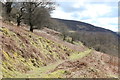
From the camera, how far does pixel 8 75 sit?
1357 centimetres

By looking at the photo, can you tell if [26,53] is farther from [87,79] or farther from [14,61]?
[87,79]

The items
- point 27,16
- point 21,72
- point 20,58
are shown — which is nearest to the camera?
point 21,72

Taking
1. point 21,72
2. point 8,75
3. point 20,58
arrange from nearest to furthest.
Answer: point 8,75
point 21,72
point 20,58

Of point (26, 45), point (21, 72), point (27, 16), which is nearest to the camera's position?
point (21, 72)

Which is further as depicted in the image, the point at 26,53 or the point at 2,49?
the point at 26,53

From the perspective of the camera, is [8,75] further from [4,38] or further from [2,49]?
[4,38]

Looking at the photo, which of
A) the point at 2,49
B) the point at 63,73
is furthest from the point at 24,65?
the point at 63,73

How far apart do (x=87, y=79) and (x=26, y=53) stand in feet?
26.6

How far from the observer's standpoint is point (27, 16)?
40.1 meters

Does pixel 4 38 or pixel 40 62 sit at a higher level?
pixel 4 38

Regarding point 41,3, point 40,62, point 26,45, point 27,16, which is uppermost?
point 41,3

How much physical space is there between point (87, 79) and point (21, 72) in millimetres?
5052

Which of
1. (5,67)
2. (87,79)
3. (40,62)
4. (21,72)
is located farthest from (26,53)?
(87,79)

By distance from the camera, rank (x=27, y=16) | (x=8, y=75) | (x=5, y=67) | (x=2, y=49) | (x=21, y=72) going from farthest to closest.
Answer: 1. (x=27, y=16)
2. (x=2, y=49)
3. (x=21, y=72)
4. (x=5, y=67)
5. (x=8, y=75)
